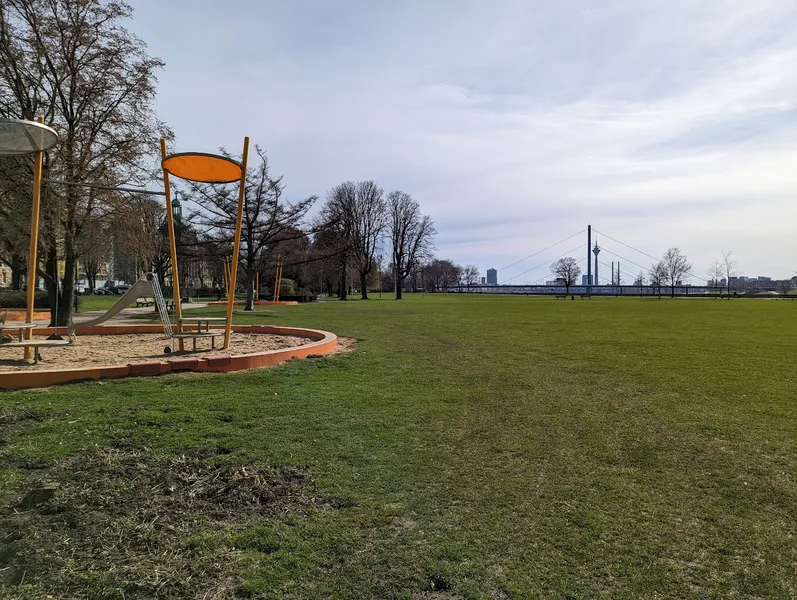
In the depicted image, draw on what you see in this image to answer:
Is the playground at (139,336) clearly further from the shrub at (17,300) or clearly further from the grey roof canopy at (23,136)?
the shrub at (17,300)

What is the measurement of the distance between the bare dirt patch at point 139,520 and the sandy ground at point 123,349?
16.2ft

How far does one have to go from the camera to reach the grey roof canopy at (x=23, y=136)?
738cm

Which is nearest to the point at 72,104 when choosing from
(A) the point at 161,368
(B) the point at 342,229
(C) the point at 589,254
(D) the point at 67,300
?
(D) the point at 67,300

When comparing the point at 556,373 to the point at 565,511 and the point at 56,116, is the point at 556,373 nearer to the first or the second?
the point at 565,511

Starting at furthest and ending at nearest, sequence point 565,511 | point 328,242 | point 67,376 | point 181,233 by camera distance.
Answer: point 328,242 → point 181,233 → point 67,376 → point 565,511

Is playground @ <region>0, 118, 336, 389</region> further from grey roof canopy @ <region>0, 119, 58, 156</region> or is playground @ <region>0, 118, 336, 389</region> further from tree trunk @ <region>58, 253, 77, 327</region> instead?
tree trunk @ <region>58, 253, 77, 327</region>

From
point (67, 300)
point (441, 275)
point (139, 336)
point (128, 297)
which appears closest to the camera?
point (128, 297)

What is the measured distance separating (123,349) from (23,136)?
4.27 m

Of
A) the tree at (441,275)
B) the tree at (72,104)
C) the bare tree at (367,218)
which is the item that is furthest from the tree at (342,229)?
the tree at (441,275)

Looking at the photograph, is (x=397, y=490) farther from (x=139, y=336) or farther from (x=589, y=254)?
(x=589, y=254)

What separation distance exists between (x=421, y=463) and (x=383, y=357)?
233 inches

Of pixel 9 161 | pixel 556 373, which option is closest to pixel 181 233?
pixel 9 161

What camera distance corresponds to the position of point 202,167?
1041cm

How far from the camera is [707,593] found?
2.57 meters
